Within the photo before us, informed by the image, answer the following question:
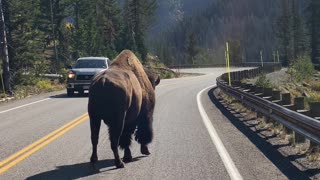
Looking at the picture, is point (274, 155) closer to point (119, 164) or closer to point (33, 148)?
point (119, 164)

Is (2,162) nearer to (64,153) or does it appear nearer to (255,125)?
(64,153)

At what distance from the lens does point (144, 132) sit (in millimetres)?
9047

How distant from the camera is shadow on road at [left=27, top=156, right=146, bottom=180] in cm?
752

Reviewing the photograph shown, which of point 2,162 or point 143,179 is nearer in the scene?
point 143,179

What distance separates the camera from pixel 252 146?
32.8 ft

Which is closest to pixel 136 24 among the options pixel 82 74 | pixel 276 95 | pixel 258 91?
pixel 82 74

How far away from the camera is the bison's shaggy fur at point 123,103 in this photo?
25.5ft

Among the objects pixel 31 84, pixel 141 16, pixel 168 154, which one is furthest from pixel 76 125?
pixel 141 16

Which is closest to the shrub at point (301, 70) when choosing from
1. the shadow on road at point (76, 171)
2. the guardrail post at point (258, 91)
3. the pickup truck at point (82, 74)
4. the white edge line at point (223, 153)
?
the pickup truck at point (82, 74)

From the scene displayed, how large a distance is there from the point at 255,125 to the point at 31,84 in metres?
21.6

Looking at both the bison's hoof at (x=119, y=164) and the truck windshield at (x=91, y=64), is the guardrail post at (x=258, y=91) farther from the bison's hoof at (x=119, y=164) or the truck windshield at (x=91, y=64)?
the truck windshield at (x=91, y=64)

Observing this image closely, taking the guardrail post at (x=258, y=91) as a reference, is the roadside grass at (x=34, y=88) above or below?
below

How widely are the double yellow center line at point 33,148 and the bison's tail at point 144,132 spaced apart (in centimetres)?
209

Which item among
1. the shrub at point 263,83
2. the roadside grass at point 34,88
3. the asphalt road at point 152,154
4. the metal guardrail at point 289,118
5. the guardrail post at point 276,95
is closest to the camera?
the asphalt road at point 152,154
